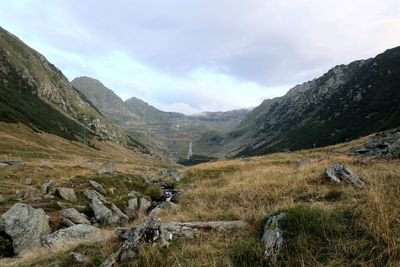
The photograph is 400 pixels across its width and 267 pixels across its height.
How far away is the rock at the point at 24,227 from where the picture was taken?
14.7 m

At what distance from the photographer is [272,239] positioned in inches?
289

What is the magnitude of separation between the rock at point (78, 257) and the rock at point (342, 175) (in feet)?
28.7

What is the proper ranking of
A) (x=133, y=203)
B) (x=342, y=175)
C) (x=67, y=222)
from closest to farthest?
(x=342, y=175) < (x=67, y=222) < (x=133, y=203)

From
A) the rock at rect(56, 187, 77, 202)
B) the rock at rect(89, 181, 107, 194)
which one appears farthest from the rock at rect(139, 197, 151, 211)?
the rock at rect(56, 187, 77, 202)

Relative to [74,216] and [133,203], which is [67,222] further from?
[133,203]

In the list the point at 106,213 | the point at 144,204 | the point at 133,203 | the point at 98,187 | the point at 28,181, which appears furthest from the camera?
the point at 28,181

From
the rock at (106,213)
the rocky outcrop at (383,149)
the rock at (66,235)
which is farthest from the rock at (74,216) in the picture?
the rocky outcrop at (383,149)

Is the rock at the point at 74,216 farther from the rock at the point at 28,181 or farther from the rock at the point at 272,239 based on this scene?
the rock at the point at 28,181

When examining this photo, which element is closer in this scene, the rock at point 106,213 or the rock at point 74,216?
the rock at point 74,216

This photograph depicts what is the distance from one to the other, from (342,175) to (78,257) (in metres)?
9.83

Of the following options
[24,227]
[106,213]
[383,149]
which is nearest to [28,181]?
[106,213]

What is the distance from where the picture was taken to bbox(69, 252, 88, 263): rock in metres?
8.38

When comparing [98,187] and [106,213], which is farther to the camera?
[98,187]

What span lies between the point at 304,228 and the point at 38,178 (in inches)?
1375
